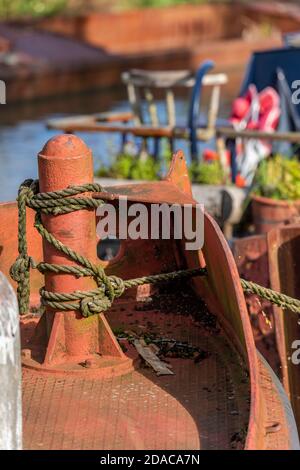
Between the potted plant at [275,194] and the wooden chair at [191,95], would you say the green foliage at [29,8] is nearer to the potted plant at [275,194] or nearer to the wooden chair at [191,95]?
the wooden chair at [191,95]

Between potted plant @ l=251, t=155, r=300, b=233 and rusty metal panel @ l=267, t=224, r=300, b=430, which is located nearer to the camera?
rusty metal panel @ l=267, t=224, r=300, b=430

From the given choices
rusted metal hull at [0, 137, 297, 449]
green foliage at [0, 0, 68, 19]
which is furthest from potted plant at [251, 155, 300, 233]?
green foliage at [0, 0, 68, 19]

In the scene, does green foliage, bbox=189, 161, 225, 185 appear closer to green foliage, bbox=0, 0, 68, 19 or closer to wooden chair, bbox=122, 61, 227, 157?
wooden chair, bbox=122, 61, 227, 157

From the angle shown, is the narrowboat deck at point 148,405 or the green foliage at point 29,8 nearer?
the narrowboat deck at point 148,405

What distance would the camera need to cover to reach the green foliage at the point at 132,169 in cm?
A: 833

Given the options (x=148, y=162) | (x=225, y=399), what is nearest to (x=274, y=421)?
(x=225, y=399)

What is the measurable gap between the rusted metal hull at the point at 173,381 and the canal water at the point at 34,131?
6779mm

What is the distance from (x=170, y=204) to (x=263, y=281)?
7.47ft

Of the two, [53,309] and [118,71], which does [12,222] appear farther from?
[118,71]

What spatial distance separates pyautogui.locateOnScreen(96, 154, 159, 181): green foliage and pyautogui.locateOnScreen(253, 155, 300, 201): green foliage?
46.7 inches

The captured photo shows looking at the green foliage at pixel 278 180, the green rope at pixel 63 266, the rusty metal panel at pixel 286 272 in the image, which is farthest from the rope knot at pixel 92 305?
the green foliage at pixel 278 180

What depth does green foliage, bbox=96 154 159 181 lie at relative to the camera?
833 cm

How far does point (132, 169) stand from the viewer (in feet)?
27.6
